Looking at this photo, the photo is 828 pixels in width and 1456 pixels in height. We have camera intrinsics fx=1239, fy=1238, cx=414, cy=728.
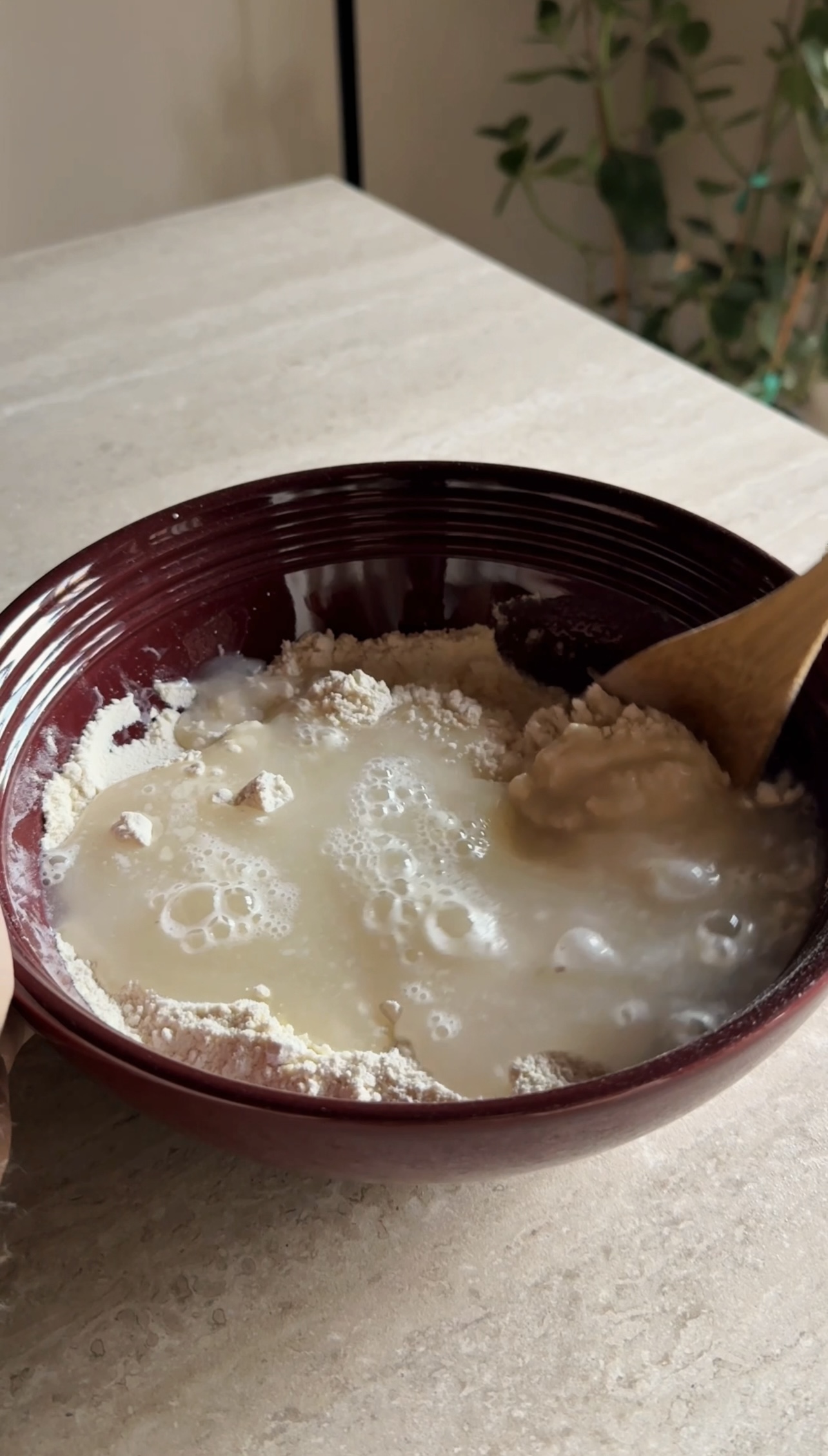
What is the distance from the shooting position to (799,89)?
1730mm

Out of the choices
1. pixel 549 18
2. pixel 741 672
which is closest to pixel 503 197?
pixel 549 18

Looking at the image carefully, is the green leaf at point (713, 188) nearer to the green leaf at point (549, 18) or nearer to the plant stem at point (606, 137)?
the plant stem at point (606, 137)

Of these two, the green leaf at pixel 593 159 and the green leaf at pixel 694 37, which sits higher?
the green leaf at pixel 694 37

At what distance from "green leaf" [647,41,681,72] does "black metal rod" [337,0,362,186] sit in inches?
19.7

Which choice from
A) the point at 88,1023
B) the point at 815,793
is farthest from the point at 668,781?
the point at 88,1023

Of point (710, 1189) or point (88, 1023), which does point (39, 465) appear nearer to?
point (88, 1023)

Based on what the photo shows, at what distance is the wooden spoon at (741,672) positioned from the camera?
0.63m

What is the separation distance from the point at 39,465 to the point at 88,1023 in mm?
665

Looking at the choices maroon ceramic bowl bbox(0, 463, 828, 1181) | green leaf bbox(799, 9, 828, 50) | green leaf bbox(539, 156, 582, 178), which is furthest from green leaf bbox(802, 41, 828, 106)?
maroon ceramic bowl bbox(0, 463, 828, 1181)

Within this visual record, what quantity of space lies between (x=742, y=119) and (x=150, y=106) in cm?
95

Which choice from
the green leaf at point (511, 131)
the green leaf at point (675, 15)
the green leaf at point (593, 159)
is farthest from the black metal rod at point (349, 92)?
the green leaf at point (675, 15)

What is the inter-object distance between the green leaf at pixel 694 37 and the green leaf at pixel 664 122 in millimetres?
91

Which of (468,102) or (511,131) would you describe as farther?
(468,102)

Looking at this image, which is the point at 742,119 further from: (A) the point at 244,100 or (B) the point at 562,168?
(A) the point at 244,100
